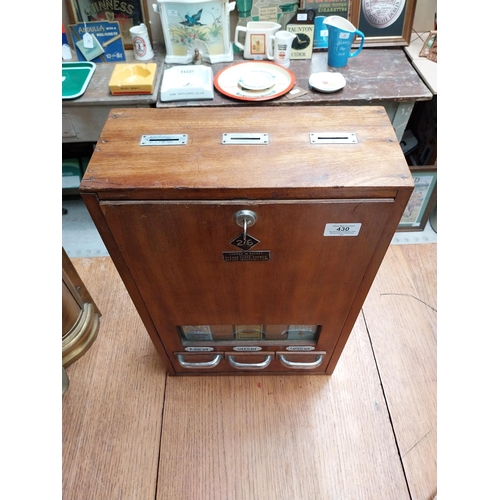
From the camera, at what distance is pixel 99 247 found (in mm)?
1708

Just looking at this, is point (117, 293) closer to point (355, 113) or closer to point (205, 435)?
point (205, 435)

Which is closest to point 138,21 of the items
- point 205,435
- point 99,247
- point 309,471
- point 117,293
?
point 99,247

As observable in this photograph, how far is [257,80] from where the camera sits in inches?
52.2

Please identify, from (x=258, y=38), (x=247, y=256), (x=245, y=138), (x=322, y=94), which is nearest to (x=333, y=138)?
(x=245, y=138)

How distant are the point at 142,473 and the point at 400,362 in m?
0.90

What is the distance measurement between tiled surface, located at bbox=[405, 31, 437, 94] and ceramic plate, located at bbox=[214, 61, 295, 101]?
1.54ft

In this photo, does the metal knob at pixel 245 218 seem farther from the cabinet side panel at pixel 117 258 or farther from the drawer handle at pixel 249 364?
the drawer handle at pixel 249 364

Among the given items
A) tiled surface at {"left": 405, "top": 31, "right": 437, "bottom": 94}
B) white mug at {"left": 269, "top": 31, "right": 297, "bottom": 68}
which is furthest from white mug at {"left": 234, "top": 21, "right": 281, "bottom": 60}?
tiled surface at {"left": 405, "top": 31, "right": 437, "bottom": 94}

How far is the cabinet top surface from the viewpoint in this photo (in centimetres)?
68

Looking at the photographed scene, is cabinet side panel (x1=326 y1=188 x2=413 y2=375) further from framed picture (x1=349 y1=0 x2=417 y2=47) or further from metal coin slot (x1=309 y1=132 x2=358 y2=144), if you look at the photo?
framed picture (x1=349 y1=0 x2=417 y2=47)

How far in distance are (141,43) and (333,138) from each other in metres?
1.06

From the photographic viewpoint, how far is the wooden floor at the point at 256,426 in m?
1.08

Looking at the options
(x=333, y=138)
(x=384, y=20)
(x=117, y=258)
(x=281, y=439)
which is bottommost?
(x=281, y=439)

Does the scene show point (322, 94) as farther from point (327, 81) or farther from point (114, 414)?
point (114, 414)
